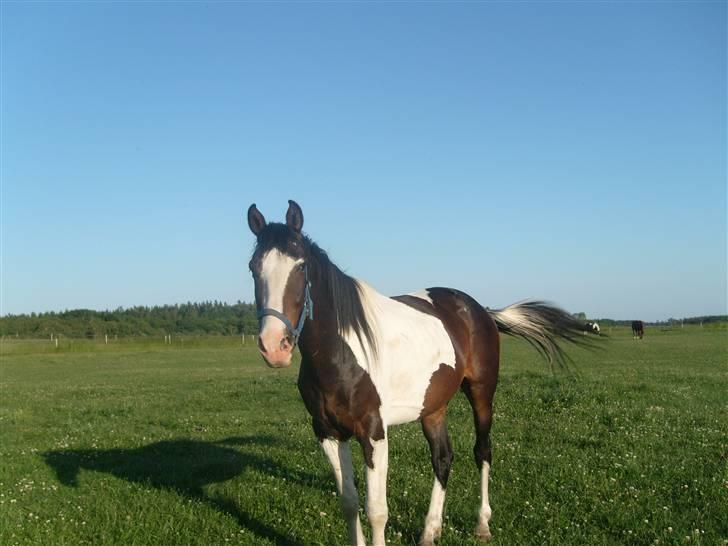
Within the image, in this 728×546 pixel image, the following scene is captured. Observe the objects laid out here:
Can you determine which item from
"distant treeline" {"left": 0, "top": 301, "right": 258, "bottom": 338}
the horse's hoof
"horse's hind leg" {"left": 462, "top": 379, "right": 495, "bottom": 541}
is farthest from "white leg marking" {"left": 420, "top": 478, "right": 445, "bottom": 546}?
"distant treeline" {"left": 0, "top": 301, "right": 258, "bottom": 338}

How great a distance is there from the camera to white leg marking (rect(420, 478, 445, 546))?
586 cm

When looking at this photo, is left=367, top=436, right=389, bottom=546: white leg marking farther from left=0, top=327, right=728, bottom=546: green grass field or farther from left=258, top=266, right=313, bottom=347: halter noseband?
left=258, top=266, right=313, bottom=347: halter noseband

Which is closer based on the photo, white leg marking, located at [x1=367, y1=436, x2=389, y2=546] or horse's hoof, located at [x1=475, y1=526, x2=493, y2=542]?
white leg marking, located at [x1=367, y1=436, x2=389, y2=546]

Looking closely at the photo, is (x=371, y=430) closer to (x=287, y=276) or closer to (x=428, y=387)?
(x=428, y=387)

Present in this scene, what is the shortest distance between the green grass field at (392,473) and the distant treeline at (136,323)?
213 feet

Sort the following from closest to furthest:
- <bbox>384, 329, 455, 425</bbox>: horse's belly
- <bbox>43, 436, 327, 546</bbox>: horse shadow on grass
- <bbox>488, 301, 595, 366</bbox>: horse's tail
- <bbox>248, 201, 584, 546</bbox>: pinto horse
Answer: <bbox>248, 201, 584, 546</bbox>: pinto horse → <bbox>384, 329, 455, 425</bbox>: horse's belly → <bbox>43, 436, 327, 546</bbox>: horse shadow on grass → <bbox>488, 301, 595, 366</bbox>: horse's tail

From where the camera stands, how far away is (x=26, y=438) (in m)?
12.2

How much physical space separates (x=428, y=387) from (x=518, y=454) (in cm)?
356

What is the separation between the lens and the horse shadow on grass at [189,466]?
711 cm

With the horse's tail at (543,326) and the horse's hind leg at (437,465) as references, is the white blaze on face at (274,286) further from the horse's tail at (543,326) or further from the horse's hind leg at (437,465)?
the horse's tail at (543,326)

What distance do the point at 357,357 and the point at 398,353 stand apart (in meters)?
0.63

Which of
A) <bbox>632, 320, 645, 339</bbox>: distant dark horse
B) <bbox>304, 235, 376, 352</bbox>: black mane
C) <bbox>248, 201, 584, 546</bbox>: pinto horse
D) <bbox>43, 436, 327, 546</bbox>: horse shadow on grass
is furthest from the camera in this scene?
<bbox>632, 320, 645, 339</bbox>: distant dark horse

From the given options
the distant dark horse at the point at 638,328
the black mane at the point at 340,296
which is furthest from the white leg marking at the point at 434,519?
the distant dark horse at the point at 638,328

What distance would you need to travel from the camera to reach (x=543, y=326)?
8375mm
